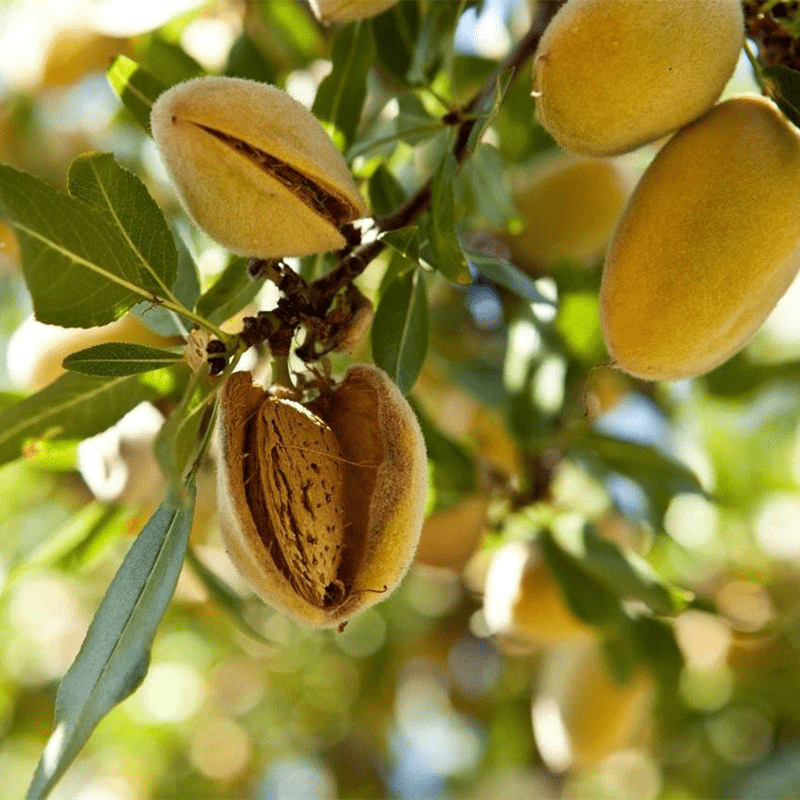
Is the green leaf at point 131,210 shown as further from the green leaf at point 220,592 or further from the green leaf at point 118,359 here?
the green leaf at point 220,592

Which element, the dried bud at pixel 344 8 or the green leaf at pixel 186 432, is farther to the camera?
the dried bud at pixel 344 8

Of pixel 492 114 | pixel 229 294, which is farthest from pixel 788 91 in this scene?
pixel 229 294

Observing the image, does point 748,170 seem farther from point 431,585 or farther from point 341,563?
point 431,585

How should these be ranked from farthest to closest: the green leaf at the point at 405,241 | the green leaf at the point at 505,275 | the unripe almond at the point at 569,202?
the unripe almond at the point at 569,202, the green leaf at the point at 505,275, the green leaf at the point at 405,241

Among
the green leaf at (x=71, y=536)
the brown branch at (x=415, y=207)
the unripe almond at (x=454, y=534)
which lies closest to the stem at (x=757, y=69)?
the brown branch at (x=415, y=207)

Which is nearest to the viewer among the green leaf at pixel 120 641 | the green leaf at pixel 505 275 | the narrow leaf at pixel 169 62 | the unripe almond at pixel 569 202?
the green leaf at pixel 120 641

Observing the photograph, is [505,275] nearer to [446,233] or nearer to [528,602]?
[446,233]

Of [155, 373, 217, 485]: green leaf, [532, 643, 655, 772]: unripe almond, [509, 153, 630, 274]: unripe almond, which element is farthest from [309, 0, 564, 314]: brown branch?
[532, 643, 655, 772]: unripe almond
